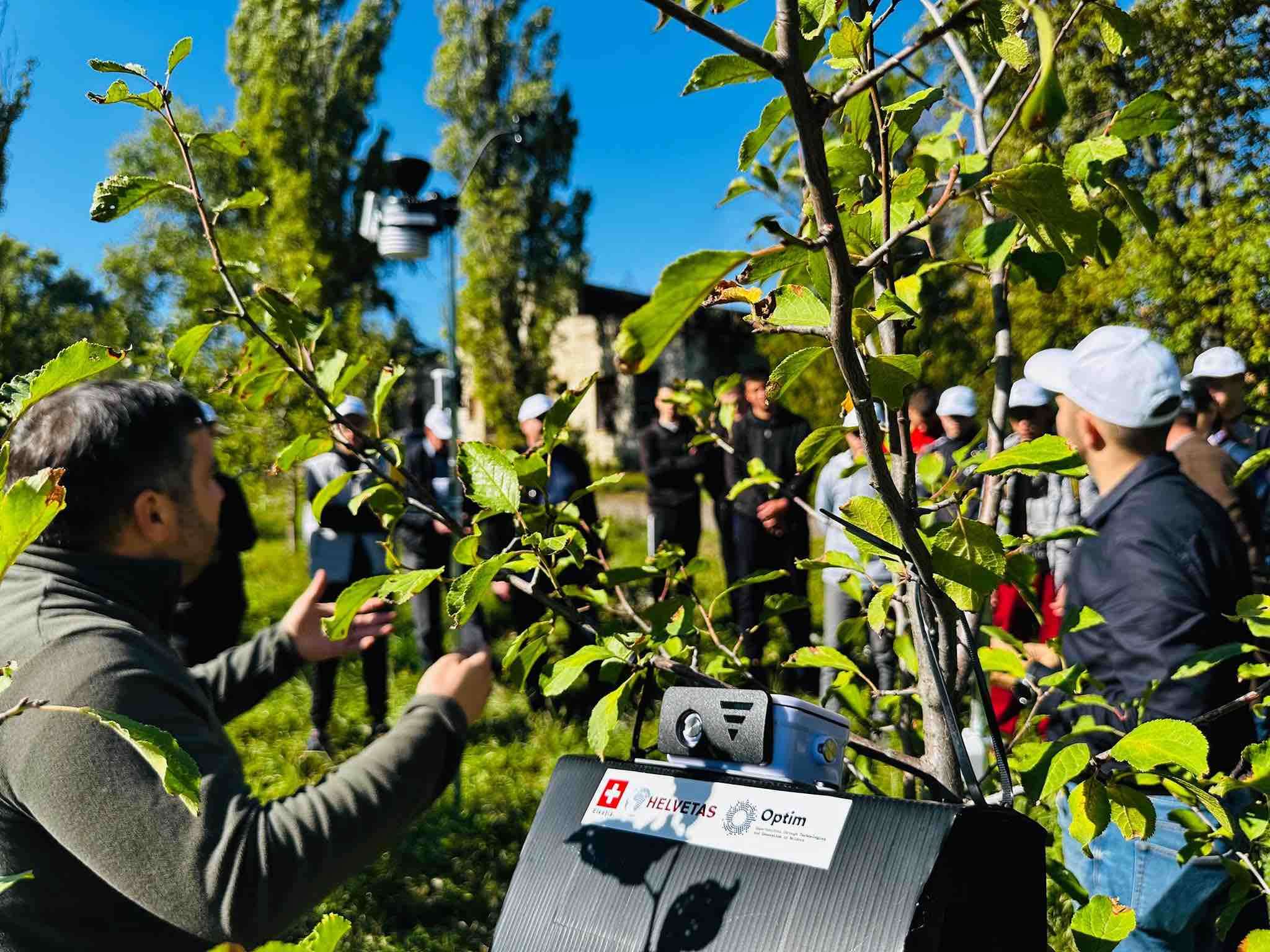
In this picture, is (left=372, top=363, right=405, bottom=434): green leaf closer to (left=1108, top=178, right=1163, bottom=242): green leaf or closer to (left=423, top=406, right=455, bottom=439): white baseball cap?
(left=1108, top=178, right=1163, bottom=242): green leaf

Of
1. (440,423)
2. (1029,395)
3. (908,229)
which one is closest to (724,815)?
(908,229)

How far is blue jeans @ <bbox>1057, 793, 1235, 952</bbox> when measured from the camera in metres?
1.60

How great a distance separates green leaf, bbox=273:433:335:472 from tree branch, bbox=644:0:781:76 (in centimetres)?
Result: 105

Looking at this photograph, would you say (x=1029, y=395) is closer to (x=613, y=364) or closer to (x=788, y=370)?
(x=788, y=370)

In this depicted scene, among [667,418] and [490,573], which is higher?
[667,418]

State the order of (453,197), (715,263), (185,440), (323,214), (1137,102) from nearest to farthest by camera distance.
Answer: (715,263), (1137,102), (185,440), (453,197), (323,214)

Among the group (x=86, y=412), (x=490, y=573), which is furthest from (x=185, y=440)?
(x=490, y=573)

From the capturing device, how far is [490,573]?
117 centimetres

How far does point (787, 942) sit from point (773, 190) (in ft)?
3.78

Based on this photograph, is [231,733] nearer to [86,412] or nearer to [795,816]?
[86,412]

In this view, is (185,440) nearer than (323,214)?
Yes

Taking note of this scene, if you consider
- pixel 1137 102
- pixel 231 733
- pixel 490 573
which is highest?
pixel 1137 102

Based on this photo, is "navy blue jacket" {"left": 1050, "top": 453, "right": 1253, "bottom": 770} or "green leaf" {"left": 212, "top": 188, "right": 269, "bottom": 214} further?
"navy blue jacket" {"left": 1050, "top": 453, "right": 1253, "bottom": 770}

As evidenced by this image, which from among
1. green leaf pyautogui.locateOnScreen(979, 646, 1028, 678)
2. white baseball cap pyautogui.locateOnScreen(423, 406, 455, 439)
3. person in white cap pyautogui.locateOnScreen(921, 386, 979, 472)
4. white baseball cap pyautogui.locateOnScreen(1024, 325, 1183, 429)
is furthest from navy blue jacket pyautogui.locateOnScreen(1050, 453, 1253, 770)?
white baseball cap pyautogui.locateOnScreen(423, 406, 455, 439)
